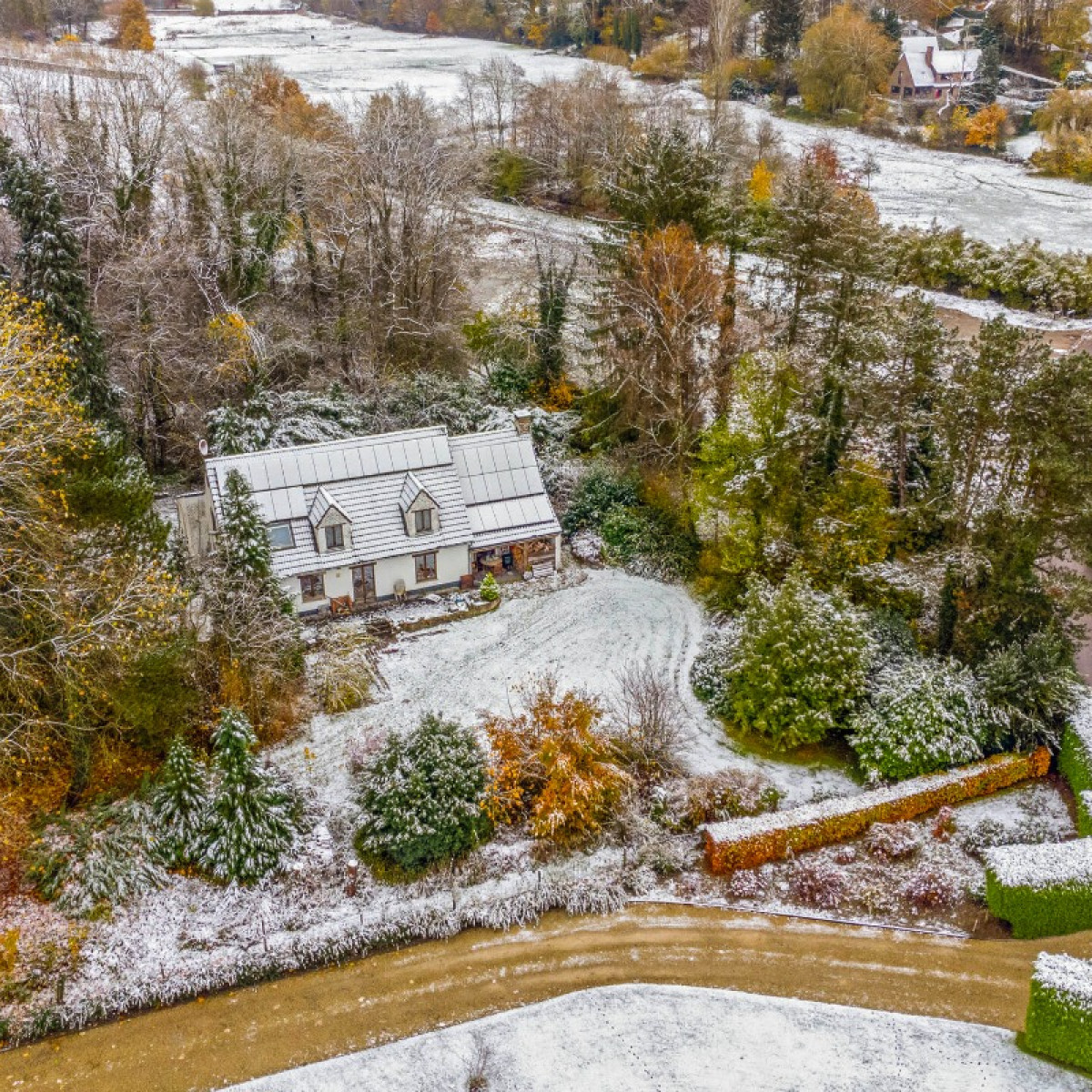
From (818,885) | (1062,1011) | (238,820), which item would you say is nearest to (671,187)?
(818,885)

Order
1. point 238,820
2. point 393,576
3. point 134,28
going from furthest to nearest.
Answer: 1. point 134,28
2. point 393,576
3. point 238,820

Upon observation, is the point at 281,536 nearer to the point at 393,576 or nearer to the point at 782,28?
the point at 393,576

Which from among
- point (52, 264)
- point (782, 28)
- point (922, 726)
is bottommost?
point (922, 726)

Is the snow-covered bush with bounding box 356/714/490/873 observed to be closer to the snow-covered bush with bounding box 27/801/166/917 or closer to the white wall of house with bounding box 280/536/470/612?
the snow-covered bush with bounding box 27/801/166/917

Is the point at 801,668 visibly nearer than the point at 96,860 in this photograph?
No

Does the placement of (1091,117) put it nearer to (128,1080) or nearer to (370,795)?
(370,795)

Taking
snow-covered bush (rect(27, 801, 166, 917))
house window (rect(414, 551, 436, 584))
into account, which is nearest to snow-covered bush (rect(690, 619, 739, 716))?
house window (rect(414, 551, 436, 584))

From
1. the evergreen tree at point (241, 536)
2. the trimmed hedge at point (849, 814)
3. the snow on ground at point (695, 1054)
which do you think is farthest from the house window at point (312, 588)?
the snow on ground at point (695, 1054)
